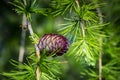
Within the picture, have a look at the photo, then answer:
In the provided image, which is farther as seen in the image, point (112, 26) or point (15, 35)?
point (15, 35)

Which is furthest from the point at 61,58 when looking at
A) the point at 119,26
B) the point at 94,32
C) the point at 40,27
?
the point at 94,32

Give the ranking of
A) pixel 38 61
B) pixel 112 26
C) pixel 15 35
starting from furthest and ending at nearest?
pixel 15 35 < pixel 112 26 < pixel 38 61

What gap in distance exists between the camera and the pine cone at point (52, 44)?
0.71m

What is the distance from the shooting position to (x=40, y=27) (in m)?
1.52

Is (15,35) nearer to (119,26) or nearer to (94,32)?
(119,26)

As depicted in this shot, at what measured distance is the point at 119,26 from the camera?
121cm

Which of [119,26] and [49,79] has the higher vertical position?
[119,26]

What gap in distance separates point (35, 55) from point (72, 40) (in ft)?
0.30

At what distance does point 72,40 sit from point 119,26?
1.53 feet

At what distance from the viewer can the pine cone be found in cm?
71

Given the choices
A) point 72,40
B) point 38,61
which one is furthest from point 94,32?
point 38,61

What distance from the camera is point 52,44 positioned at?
2.32 feet

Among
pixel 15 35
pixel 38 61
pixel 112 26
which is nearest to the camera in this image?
pixel 38 61

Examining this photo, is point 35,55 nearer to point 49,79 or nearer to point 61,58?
point 49,79
